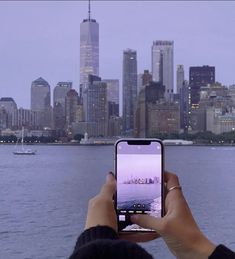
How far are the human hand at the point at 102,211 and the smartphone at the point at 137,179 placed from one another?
0.34 ft

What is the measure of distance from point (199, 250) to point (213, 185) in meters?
36.4

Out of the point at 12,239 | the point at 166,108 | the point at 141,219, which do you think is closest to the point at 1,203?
the point at 12,239

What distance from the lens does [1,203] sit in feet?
89.1

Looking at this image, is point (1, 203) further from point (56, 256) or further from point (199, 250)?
point (199, 250)

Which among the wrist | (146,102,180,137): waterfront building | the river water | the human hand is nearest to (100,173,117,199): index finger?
the human hand

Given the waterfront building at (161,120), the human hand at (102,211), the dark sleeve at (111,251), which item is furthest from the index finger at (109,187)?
the waterfront building at (161,120)

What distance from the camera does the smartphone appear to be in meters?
1.68

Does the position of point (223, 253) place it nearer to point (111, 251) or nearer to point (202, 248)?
point (202, 248)

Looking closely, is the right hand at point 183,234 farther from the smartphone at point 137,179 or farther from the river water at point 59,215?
the river water at point 59,215

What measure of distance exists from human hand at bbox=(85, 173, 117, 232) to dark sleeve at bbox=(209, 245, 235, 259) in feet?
0.82

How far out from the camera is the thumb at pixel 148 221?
145 centimetres

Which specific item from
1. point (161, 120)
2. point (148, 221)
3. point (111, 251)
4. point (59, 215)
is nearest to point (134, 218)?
point (148, 221)

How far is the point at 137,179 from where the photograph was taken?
1.78 m

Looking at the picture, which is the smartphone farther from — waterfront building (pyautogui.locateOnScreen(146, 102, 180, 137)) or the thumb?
waterfront building (pyautogui.locateOnScreen(146, 102, 180, 137))
